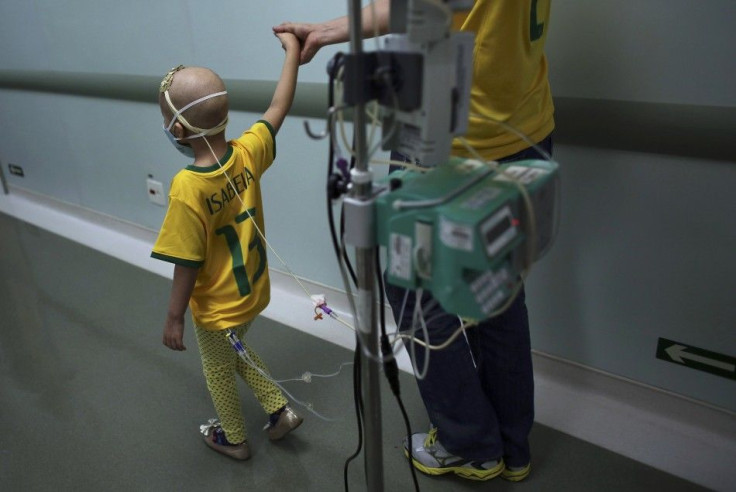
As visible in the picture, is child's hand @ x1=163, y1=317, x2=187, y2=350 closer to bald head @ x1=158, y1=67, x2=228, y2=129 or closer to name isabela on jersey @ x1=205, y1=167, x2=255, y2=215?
name isabela on jersey @ x1=205, y1=167, x2=255, y2=215

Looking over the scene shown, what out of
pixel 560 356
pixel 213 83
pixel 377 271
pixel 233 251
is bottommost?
pixel 560 356

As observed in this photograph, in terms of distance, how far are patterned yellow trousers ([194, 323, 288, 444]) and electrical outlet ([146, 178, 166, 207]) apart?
1333 mm

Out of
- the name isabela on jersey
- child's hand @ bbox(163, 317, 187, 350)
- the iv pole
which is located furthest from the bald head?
the iv pole

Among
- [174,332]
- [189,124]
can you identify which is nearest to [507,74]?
[189,124]

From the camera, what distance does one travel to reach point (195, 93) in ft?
3.80

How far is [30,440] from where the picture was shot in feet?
5.09

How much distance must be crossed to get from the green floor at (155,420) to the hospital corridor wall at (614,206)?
139 millimetres

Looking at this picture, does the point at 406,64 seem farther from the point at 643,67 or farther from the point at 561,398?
the point at 561,398

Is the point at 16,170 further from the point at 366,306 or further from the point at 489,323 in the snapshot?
the point at 366,306

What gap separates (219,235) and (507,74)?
718 mm

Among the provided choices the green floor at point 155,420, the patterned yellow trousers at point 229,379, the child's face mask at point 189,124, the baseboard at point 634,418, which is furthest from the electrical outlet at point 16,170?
the child's face mask at point 189,124

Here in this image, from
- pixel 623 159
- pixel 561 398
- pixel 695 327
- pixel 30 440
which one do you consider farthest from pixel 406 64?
pixel 30 440

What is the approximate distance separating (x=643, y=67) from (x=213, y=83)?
97 cm

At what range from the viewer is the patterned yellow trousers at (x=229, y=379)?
1387mm
